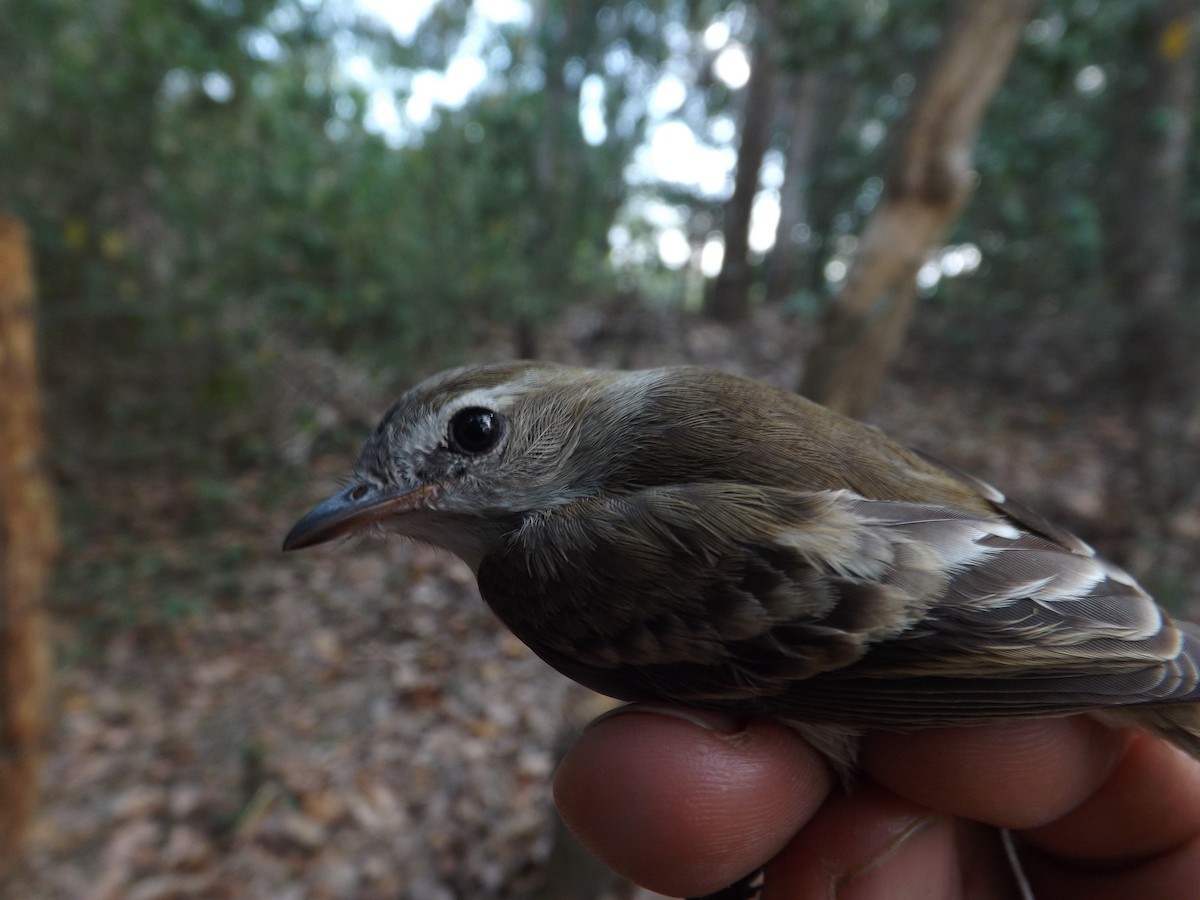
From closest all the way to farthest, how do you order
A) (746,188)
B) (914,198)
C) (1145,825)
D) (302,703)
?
(1145,825)
(914,198)
(302,703)
(746,188)

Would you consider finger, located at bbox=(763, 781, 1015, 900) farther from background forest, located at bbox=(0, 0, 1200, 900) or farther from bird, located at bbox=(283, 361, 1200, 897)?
background forest, located at bbox=(0, 0, 1200, 900)

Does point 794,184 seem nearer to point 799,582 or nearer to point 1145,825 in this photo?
point 1145,825

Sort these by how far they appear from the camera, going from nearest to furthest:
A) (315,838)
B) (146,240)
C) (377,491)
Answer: (377,491) → (315,838) → (146,240)

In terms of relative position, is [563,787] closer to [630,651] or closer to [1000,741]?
[630,651]

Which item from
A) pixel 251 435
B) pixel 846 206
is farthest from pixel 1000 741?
pixel 846 206

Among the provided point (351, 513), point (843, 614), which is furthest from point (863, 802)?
point (351, 513)

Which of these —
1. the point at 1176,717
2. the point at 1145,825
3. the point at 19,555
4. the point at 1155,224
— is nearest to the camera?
the point at 1176,717
